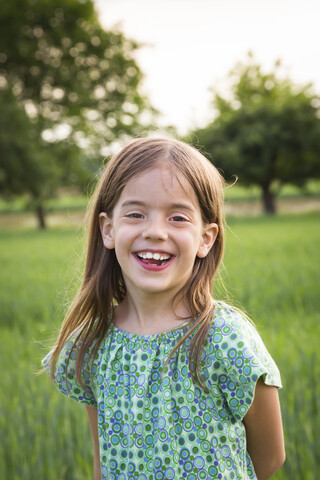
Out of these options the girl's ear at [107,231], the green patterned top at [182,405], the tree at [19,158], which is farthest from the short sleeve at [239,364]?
the tree at [19,158]

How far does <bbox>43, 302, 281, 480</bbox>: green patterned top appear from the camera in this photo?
1.31 meters

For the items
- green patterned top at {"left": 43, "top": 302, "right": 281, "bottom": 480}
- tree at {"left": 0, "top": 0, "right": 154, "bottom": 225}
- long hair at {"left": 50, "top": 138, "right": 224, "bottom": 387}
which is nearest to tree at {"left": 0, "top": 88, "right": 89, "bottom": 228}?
tree at {"left": 0, "top": 0, "right": 154, "bottom": 225}

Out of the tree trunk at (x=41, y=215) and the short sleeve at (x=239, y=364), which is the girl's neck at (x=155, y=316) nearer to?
the short sleeve at (x=239, y=364)

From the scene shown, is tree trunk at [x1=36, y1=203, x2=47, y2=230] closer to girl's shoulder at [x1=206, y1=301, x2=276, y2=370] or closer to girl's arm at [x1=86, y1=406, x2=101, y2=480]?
girl's arm at [x1=86, y1=406, x2=101, y2=480]

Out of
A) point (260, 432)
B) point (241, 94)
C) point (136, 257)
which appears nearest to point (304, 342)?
point (260, 432)

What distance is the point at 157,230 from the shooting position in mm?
1335

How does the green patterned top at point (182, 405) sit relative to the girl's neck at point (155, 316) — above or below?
below

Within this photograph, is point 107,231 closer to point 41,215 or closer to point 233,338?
point 233,338

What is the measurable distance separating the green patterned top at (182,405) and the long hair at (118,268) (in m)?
0.05

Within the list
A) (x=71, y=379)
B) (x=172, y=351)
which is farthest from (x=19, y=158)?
(x=172, y=351)

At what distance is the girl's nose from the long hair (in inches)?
6.0

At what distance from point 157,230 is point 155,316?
273 mm

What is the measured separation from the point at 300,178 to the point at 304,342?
2358cm

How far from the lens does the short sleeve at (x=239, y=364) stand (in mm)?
1289
